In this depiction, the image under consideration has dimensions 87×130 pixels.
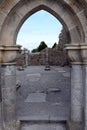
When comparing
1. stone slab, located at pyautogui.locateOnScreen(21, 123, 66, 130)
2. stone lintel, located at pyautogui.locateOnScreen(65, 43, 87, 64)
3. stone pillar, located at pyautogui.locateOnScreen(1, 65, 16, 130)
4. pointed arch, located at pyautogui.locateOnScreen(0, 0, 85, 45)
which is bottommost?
A: stone slab, located at pyautogui.locateOnScreen(21, 123, 66, 130)

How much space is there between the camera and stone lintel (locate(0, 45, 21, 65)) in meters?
4.82

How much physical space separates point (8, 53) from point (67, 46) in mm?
1007

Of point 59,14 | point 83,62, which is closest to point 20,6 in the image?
point 59,14

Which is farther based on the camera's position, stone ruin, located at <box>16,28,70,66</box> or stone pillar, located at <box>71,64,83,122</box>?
stone ruin, located at <box>16,28,70,66</box>

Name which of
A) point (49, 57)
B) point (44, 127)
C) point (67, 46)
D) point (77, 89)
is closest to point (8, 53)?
point (67, 46)

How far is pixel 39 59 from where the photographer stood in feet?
104

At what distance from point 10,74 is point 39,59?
26.6m

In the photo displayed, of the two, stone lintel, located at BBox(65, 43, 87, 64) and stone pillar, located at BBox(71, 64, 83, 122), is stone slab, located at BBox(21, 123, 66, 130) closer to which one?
stone pillar, located at BBox(71, 64, 83, 122)

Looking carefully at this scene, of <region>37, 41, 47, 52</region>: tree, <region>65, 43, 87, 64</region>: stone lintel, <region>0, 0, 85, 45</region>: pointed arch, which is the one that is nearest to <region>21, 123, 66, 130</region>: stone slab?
<region>65, 43, 87, 64</region>: stone lintel

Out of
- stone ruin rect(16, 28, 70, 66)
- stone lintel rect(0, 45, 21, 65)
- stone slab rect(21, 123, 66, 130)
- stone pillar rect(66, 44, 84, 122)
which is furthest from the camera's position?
stone ruin rect(16, 28, 70, 66)

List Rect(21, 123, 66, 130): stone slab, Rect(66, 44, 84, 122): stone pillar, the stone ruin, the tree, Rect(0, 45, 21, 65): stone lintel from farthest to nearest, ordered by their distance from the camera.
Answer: the tree, the stone ruin, Rect(21, 123, 66, 130): stone slab, Rect(66, 44, 84, 122): stone pillar, Rect(0, 45, 21, 65): stone lintel

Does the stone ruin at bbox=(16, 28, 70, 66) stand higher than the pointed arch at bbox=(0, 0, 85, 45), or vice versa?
the pointed arch at bbox=(0, 0, 85, 45)

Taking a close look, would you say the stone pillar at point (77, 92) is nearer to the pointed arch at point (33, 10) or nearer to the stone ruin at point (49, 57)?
the pointed arch at point (33, 10)

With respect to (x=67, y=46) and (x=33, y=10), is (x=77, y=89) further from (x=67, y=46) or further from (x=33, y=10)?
(x=33, y=10)
